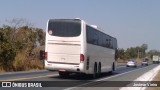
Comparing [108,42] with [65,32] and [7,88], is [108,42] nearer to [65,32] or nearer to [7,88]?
[65,32]

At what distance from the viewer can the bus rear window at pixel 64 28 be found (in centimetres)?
2456

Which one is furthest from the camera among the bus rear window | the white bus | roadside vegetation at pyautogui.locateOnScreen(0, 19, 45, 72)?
roadside vegetation at pyautogui.locateOnScreen(0, 19, 45, 72)

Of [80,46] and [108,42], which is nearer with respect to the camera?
[80,46]

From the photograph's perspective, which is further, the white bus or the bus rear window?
the bus rear window

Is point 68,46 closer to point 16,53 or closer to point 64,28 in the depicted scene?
point 64,28

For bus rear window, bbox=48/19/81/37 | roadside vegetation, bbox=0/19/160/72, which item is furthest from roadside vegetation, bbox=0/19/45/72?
bus rear window, bbox=48/19/81/37

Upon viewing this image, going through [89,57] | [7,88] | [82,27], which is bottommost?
[7,88]

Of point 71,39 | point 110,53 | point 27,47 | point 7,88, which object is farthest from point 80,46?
point 27,47

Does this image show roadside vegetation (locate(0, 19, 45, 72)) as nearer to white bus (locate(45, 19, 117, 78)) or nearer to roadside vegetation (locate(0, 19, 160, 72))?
roadside vegetation (locate(0, 19, 160, 72))

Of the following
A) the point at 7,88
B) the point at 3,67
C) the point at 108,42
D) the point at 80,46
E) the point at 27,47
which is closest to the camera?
the point at 7,88

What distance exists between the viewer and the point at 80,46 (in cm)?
2427

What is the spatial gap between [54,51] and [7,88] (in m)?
7.77

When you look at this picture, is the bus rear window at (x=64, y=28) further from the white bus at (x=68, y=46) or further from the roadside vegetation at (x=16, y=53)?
the roadside vegetation at (x=16, y=53)

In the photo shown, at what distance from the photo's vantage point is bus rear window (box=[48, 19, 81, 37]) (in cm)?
2456
